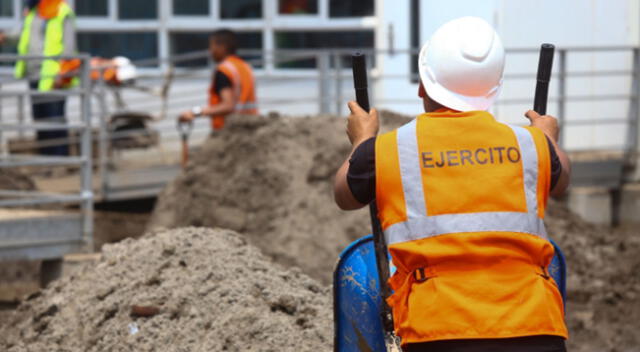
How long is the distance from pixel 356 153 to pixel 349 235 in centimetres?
560

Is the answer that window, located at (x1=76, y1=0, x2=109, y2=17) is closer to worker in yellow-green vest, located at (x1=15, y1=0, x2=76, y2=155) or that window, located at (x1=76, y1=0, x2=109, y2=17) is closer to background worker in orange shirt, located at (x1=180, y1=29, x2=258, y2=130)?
worker in yellow-green vest, located at (x1=15, y1=0, x2=76, y2=155)

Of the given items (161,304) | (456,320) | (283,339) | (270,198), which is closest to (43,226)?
(270,198)

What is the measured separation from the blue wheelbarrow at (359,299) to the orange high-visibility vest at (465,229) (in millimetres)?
394

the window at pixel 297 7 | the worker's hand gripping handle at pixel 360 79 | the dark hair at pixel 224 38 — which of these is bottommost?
the dark hair at pixel 224 38

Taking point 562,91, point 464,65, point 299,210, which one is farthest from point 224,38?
point 464,65

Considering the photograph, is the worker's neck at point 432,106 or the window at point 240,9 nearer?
the worker's neck at point 432,106

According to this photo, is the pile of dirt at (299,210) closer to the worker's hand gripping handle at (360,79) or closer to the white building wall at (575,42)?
the white building wall at (575,42)

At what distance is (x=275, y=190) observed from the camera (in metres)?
9.52

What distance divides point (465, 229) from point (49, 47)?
28.1 ft

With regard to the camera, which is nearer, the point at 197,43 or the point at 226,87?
the point at 226,87

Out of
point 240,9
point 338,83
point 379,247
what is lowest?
point 338,83

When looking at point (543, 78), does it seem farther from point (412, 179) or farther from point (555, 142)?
point (412, 179)

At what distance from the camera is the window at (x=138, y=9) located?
582 inches

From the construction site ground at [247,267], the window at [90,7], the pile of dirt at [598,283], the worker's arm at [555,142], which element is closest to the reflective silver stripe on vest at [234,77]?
the construction site ground at [247,267]
